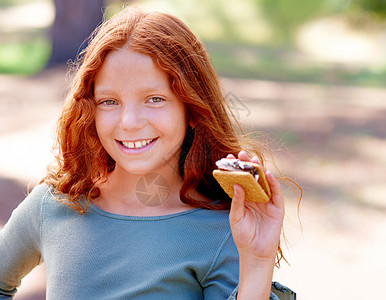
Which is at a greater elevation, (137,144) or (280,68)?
(280,68)

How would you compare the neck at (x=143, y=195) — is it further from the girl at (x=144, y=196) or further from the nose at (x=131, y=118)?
the nose at (x=131, y=118)

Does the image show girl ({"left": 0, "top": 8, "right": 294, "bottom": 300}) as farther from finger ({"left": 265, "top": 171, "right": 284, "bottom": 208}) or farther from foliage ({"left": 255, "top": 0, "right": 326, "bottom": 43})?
foliage ({"left": 255, "top": 0, "right": 326, "bottom": 43})

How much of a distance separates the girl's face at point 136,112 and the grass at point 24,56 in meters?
8.34

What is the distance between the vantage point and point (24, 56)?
1117 centimetres

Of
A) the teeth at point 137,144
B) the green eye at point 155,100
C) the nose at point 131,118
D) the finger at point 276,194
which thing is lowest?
the finger at point 276,194

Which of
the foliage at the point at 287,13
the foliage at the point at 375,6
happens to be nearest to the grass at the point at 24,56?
the foliage at the point at 287,13

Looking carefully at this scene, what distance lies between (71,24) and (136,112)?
27.5ft

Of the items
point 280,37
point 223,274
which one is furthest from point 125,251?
point 280,37

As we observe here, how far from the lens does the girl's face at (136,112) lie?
163cm

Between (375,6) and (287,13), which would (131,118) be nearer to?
(375,6)

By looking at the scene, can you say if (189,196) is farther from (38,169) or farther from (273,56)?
(273,56)

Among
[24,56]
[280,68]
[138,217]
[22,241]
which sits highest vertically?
[280,68]

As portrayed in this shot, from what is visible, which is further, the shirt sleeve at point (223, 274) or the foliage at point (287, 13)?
the foliage at point (287, 13)

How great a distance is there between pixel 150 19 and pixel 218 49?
10959 mm
